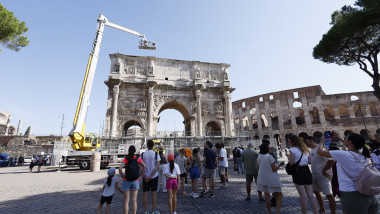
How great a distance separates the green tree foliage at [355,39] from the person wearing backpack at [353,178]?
45.2ft

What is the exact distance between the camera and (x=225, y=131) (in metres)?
24.0

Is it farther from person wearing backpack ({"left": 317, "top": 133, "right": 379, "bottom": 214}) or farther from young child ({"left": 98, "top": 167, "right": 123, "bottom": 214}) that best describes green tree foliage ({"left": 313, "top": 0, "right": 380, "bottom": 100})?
young child ({"left": 98, "top": 167, "right": 123, "bottom": 214})

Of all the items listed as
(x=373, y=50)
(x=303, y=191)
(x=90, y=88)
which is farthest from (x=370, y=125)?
(x=90, y=88)

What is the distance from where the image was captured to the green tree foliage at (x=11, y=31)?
10.6 meters

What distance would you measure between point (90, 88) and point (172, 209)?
1328cm

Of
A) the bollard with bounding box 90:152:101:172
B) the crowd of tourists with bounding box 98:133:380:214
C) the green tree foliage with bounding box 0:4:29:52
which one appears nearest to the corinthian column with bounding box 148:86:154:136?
the bollard with bounding box 90:152:101:172

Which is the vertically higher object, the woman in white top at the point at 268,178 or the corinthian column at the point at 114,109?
the corinthian column at the point at 114,109

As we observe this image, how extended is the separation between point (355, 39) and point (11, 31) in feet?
77.3

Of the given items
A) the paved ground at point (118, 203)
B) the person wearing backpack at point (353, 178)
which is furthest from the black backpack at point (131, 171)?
the person wearing backpack at point (353, 178)

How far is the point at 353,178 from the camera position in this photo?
2086mm

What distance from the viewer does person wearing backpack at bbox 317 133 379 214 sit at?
2.01 m

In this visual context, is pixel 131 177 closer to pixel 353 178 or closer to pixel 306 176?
pixel 306 176

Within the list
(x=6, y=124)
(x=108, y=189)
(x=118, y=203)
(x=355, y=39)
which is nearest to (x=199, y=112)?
(x=355, y=39)

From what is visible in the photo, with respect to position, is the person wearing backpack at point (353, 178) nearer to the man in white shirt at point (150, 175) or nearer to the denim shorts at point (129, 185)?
the man in white shirt at point (150, 175)
